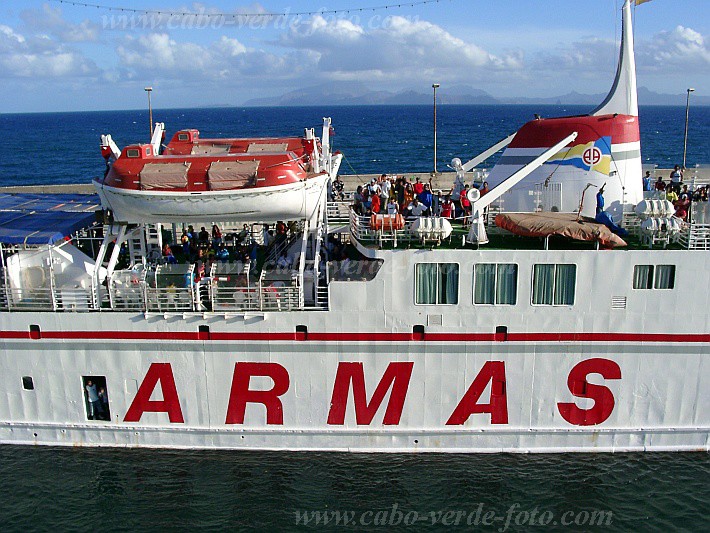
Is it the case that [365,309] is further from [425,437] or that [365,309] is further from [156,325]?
[156,325]

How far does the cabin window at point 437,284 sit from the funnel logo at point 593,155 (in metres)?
5.42

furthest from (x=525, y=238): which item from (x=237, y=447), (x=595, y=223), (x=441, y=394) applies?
(x=237, y=447)

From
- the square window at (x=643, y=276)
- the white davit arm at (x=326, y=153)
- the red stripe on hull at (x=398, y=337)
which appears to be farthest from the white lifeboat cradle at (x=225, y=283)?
the square window at (x=643, y=276)

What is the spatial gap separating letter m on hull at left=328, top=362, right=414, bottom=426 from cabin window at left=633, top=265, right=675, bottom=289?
19.7 feet

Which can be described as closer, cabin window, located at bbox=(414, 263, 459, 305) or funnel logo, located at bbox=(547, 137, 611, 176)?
cabin window, located at bbox=(414, 263, 459, 305)

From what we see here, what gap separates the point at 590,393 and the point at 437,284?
16.1ft

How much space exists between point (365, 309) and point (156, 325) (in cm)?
535

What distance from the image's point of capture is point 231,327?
52.0 ft

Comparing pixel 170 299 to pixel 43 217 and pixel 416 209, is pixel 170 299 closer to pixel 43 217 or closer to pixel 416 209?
pixel 43 217

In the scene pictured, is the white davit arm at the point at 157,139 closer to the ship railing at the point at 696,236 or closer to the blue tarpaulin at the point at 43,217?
the blue tarpaulin at the point at 43,217

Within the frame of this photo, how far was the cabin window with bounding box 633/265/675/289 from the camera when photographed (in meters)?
15.4

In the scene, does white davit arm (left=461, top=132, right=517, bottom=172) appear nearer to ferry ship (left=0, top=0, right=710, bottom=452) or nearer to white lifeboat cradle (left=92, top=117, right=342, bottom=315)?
ferry ship (left=0, top=0, right=710, bottom=452)

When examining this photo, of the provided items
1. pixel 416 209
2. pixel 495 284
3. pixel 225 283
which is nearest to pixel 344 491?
pixel 225 283

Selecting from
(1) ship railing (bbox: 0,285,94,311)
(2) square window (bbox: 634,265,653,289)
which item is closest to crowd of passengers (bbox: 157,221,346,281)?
(1) ship railing (bbox: 0,285,94,311)
